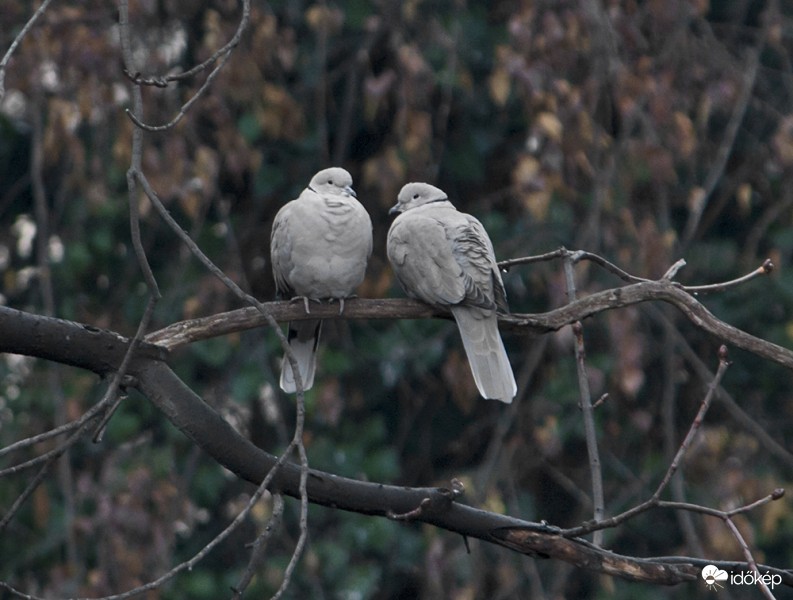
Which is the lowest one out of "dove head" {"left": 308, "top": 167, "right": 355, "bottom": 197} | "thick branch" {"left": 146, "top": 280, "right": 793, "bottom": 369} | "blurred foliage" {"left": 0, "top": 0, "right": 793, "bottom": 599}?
"blurred foliage" {"left": 0, "top": 0, "right": 793, "bottom": 599}

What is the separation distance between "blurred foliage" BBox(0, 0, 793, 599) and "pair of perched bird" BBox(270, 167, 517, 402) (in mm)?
815

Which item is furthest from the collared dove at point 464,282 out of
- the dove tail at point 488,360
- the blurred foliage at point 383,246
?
the blurred foliage at point 383,246

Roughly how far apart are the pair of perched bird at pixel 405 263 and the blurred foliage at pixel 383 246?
815 millimetres

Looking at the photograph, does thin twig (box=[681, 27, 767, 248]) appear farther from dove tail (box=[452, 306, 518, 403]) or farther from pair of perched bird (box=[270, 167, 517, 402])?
dove tail (box=[452, 306, 518, 403])

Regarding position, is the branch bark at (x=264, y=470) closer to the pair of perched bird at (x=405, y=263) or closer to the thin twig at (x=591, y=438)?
the thin twig at (x=591, y=438)

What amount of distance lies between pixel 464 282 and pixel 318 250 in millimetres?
421

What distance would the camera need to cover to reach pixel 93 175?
14.8 feet

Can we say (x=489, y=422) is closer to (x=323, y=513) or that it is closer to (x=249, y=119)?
(x=323, y=513)

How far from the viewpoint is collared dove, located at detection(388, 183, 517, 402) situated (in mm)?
3164

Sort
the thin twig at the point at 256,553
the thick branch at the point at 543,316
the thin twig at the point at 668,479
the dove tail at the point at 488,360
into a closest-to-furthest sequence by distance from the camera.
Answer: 1. the thin twig at the point at 256,553
2. the thin twig at the point at 668,479
3. the thick branch at the point at 543,316
4. the dove tail at the point at 488,360

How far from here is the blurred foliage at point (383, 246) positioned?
4.34m

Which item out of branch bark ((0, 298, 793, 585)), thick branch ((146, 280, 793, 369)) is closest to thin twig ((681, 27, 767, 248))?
thick branch ((146, 280, 793, 369))

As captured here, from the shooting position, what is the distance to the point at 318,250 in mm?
3334

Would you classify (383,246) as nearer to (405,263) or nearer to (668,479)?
(405,263)
